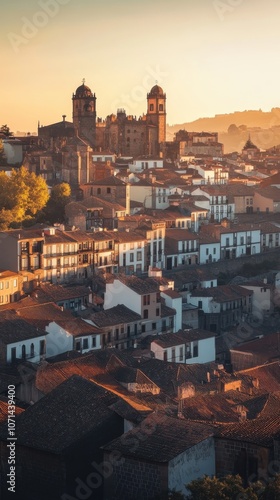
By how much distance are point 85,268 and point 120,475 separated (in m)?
20.5

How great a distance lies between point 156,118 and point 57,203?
21.7 m

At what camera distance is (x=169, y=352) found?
94.7 feet

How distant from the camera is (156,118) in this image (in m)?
61.2

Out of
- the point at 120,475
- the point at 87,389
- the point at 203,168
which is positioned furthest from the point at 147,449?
the point at 203,168

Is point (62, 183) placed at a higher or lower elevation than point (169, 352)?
higher

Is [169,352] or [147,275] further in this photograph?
[147,275]

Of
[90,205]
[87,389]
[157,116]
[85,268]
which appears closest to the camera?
[87,389]

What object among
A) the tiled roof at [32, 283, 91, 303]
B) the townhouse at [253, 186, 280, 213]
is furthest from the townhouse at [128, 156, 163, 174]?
the tiled roof at [32, 283, 91, 303]

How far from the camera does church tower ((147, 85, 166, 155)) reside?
61094 mm

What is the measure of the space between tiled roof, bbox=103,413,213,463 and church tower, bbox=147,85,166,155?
1734 inches

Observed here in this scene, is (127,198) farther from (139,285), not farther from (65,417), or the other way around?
(65,417)

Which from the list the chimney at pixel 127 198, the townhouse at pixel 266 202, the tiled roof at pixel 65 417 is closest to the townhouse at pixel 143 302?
the chimney at pixel 127 198

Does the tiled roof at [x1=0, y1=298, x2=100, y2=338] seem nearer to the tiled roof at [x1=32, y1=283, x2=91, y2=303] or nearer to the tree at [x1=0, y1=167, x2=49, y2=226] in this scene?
the tiled roof at [x1=32, y1=283, x2=91, y2=303]

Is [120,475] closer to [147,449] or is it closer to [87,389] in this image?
[147,449]
